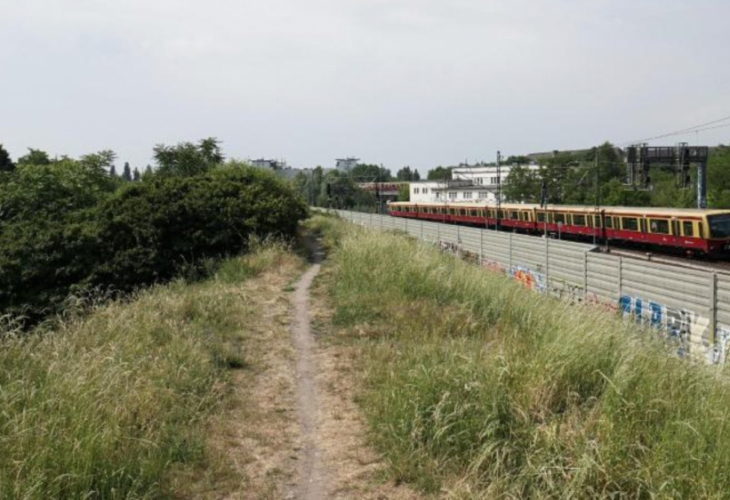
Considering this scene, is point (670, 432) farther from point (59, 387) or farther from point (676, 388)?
point (59, 387)

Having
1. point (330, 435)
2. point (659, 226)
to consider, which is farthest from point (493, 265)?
point (330, 435)

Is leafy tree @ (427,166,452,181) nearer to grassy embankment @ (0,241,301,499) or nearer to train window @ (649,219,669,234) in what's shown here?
train window @ (649,219,669,234)

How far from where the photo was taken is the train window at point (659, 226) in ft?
90.0

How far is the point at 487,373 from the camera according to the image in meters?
4.79

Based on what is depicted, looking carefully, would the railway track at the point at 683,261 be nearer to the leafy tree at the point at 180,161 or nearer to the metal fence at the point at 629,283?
the metal fence at the point at 629,283

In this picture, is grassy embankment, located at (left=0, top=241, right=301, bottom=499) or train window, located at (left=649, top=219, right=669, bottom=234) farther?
train window, located at (left=649, top=219, right=669, bottom=234)

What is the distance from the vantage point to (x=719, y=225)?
24.8 m

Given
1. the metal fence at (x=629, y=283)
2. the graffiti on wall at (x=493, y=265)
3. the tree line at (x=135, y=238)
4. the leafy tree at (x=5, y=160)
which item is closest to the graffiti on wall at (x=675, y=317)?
the metal fence at (x=629, y=283)

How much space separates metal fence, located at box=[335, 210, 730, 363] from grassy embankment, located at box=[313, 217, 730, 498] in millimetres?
1058

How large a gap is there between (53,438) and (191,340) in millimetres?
3209

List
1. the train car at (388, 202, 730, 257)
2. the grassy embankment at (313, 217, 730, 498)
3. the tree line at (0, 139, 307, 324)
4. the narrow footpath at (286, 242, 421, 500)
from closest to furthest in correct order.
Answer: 1. the grassy embankment at (313, 217, 730, 498)
2. the narrow footpath at (286, 242, 421, 500)
3. the tree line at (0, 139, 307, 324)
4. the train car at (388, 202, 730, 257)

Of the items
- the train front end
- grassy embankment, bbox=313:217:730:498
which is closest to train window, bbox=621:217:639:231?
the train front end

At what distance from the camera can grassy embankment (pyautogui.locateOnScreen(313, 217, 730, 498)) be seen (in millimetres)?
3520

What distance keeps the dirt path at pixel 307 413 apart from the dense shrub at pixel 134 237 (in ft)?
28.1
